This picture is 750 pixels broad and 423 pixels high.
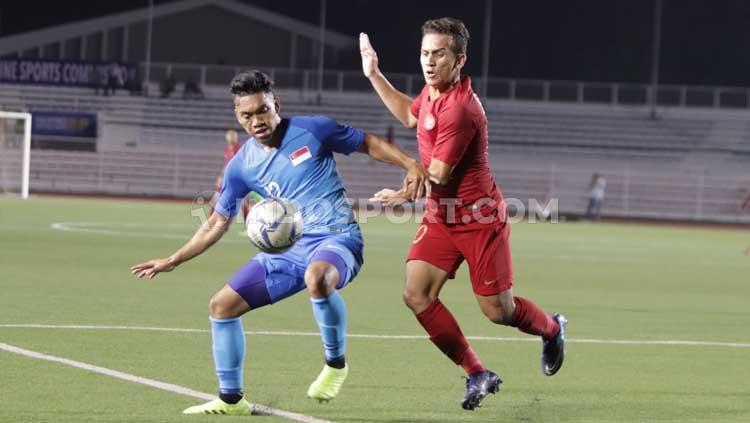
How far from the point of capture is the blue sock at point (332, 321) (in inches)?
323

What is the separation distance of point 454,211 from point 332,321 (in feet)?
3.50

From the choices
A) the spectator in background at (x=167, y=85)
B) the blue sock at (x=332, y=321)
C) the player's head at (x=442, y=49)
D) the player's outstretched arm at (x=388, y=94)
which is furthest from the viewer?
the spectator in background at (x=167, y=85)

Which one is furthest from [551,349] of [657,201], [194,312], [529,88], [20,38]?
[20,38]

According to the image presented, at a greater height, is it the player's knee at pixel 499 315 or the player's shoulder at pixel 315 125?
the player's shoulder at pixel 315 125

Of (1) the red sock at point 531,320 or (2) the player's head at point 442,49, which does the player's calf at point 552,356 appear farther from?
(2) the player's head at point 442,49

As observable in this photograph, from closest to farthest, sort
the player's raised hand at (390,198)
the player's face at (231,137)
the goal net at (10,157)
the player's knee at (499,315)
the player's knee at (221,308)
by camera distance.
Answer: the player's raised hand at (390,198) < the player's knee at (221,308) < the player's knee at (499,315) < the player's face at (231,137) < the goal net at (10,157)

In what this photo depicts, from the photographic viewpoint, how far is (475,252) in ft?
28.7

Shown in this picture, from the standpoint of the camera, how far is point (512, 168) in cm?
4953

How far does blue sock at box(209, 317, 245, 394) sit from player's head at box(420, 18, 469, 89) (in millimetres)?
1804

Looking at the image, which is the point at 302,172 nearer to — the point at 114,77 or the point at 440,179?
the point at 440,179

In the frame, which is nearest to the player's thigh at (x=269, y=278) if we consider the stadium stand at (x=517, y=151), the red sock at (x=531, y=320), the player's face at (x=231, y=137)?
the red sock at (x=531, y=320)

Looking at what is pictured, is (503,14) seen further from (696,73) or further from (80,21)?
(80,21)

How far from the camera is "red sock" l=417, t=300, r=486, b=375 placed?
8695 mm

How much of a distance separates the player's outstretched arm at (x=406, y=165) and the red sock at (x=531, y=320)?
1326mm
